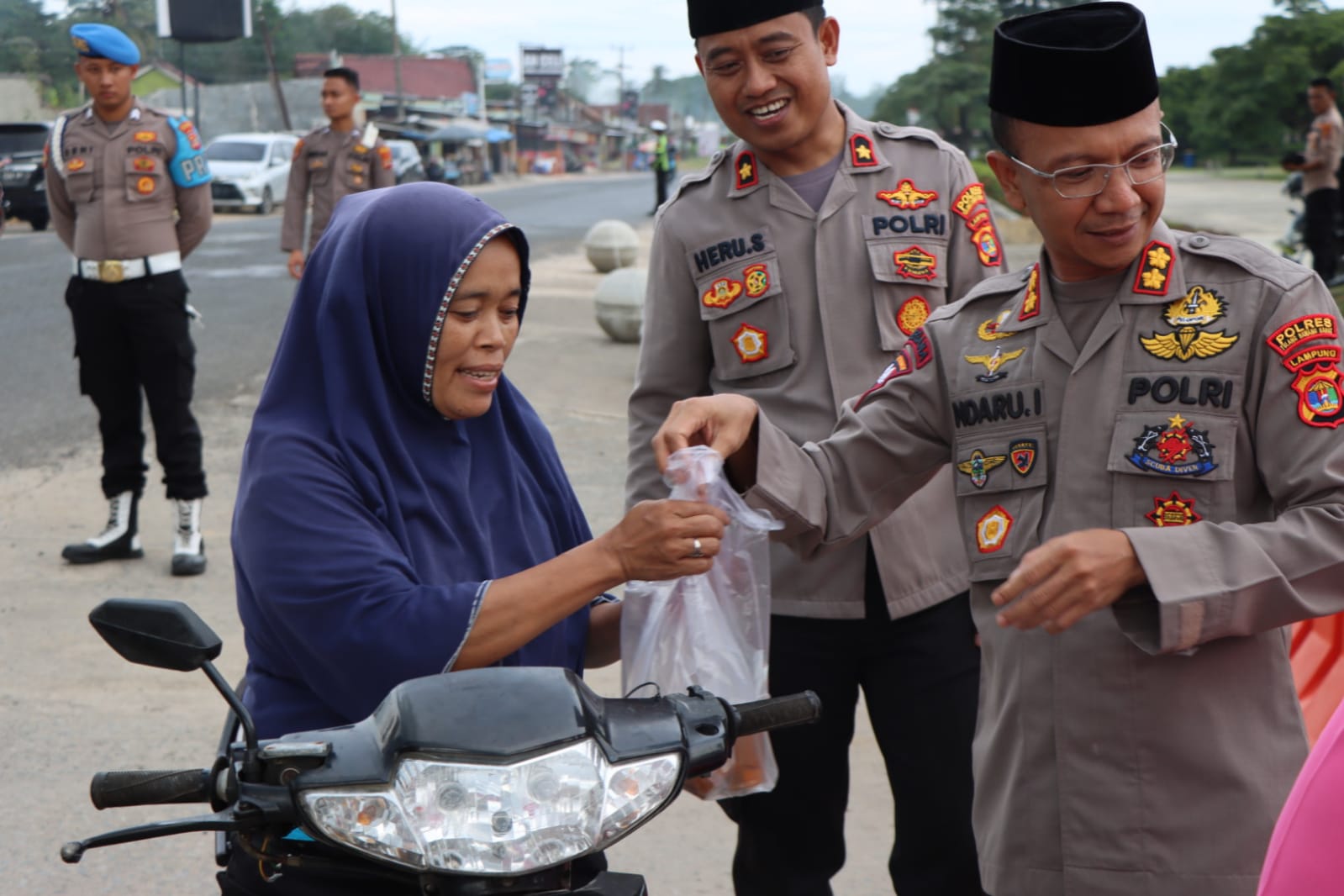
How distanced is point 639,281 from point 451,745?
11.3 meters

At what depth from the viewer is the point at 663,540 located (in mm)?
2209

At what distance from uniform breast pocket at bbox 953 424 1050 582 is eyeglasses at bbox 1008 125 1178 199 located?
35 centimetres

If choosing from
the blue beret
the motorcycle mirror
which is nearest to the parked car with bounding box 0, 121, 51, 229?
the blue beret

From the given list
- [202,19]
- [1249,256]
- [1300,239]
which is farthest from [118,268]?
[1300,239]

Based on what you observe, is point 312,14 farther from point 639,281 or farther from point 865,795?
point 865,795

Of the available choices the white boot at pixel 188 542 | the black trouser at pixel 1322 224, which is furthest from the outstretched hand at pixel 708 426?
the black trouser at pixel 1322 224

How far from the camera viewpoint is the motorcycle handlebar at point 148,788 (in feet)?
5.55

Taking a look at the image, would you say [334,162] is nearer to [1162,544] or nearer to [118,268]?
[118,268]

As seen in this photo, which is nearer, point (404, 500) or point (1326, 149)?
point (404, 500)

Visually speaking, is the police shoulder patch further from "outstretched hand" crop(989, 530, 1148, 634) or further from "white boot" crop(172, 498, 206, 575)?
"outstretched hand" crop(989, 530, 1148, 634)

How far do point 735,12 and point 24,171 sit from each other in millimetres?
21589

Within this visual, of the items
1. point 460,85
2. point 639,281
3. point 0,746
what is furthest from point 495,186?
point 0,746

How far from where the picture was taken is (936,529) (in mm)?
3090

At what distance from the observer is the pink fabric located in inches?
52.2
